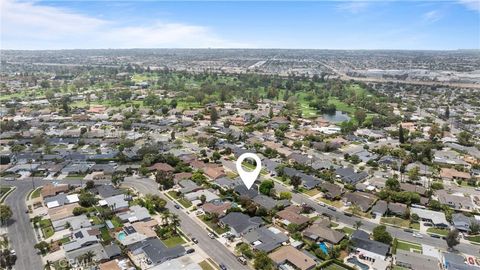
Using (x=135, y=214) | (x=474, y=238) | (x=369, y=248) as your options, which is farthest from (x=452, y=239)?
(x=135, y=214)

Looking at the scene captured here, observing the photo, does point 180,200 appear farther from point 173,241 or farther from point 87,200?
point 87,200

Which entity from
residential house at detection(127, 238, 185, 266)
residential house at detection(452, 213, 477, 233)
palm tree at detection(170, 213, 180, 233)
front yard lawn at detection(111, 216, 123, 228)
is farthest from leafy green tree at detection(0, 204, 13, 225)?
residential house at detection(452, 213, 477, 233)

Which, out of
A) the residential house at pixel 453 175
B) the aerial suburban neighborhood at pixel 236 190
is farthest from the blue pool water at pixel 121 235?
the residential house at pixel 453 175

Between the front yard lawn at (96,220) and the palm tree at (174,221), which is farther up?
the palm tree at (174,221)

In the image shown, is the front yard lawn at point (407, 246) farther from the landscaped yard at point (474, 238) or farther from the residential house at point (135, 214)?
the residential house at point (135, 214)

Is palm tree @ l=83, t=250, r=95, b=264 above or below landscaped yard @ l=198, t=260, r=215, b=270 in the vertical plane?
above

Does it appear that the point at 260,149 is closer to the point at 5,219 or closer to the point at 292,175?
the point at 292,175

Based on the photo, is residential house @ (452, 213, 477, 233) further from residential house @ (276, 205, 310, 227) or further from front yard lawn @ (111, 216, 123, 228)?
front yard lawn @ (111, 216, 123, 228)

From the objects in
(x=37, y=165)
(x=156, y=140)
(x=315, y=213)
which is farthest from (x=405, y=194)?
(x=37, y=165)

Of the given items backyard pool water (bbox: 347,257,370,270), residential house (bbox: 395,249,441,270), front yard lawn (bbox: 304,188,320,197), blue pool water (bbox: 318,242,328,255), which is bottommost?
front yard lawn (bbox: 304,188,320,197)
